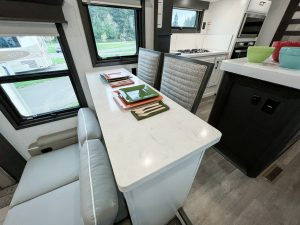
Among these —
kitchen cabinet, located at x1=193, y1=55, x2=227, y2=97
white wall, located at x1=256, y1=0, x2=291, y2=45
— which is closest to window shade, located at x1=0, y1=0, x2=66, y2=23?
kitchen cabinet, located at x1=193, y1=55, x2=227, y2=97

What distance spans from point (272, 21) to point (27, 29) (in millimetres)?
4363

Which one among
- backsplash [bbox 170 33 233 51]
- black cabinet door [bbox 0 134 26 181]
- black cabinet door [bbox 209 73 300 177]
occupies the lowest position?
black cabinet door [bbox 0 134 26 181]

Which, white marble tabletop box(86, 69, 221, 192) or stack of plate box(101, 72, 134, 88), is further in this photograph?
stack of plate box(101, 72, 134, 88)

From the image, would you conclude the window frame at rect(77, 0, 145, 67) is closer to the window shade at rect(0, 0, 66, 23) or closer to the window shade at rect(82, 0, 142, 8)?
the window shade at rect(82, 0, 142, 8)

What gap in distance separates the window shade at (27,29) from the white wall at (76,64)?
5.4 inches

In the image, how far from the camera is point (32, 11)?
39.6 inches

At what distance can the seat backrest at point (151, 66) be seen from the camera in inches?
50.2

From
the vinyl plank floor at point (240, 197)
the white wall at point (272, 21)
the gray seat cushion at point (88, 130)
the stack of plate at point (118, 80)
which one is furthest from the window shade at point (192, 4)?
the vinyl plank floor at point (240, 197)

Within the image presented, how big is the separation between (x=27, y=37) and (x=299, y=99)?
89.7 inches

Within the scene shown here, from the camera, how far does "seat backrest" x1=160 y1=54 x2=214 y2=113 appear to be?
820mm

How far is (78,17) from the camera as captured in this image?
1.26 meters

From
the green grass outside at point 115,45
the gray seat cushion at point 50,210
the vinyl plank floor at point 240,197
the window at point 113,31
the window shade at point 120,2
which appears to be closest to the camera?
the gray seat cushion at point 50,210

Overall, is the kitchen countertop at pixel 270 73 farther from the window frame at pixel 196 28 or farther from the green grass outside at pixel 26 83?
the green grass outside at pixel 26 83

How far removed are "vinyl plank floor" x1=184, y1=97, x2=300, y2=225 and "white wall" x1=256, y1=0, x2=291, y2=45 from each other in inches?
116
